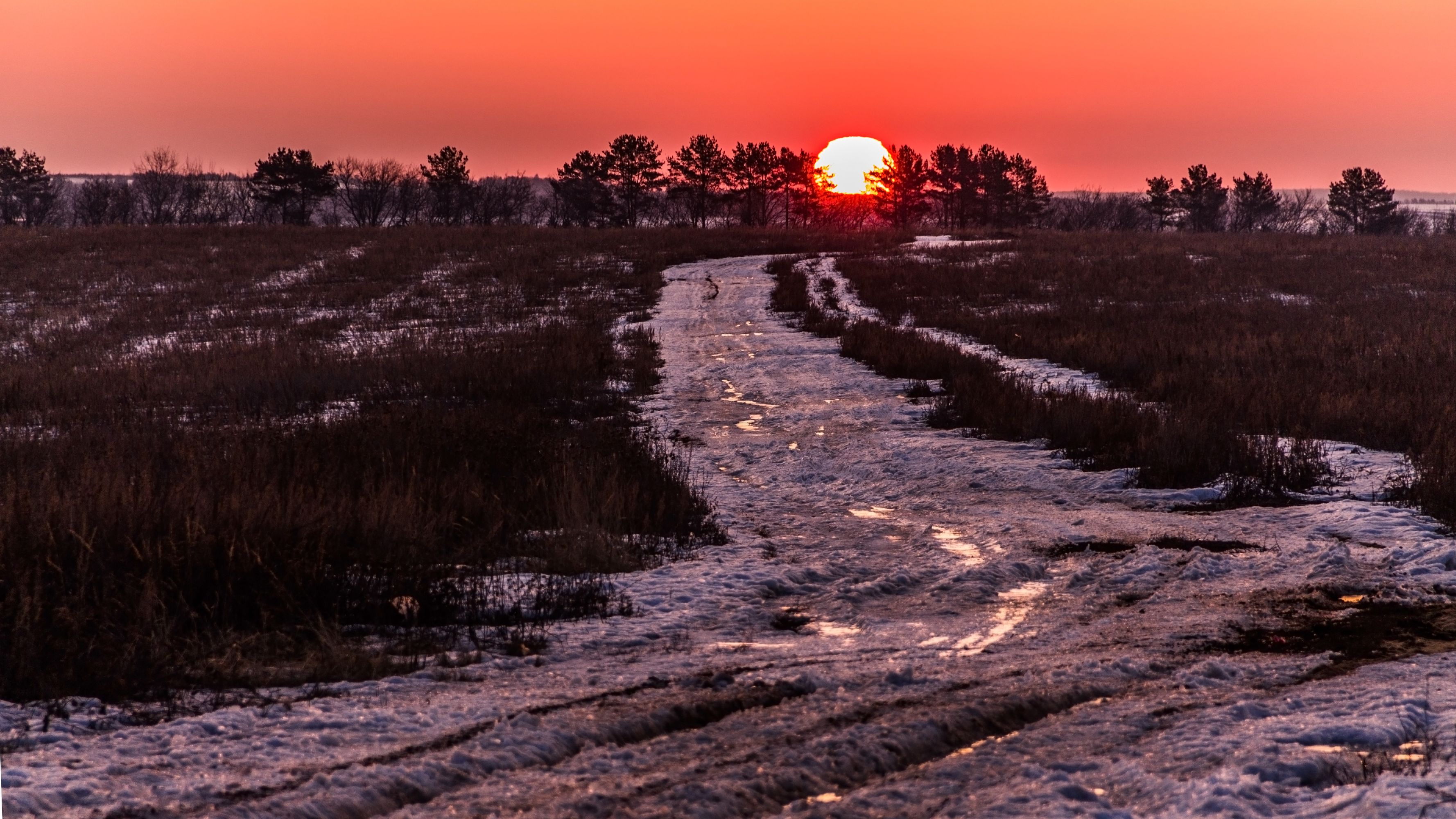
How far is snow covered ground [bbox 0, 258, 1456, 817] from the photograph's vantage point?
305 cm

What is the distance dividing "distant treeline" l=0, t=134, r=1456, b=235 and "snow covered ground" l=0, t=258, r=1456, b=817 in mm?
66310

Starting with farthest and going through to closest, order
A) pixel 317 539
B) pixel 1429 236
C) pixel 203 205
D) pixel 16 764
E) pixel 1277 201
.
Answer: pixel 203 205 < pixel 1277 201 < pixel 1429 236 < pixel 317 539 < pixel 16 764

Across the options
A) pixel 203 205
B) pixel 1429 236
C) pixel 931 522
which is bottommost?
pixel 931 522

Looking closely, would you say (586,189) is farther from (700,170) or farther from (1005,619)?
(1005,619)

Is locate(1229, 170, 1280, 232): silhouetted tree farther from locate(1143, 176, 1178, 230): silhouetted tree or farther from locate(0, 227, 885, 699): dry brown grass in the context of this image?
locate(0, 227, 885, 699): dry brown grass

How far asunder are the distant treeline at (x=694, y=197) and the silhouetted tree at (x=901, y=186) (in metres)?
0.16

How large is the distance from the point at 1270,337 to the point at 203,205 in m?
104

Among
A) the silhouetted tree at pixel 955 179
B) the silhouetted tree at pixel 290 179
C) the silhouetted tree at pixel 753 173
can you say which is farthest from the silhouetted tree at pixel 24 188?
the silhouetted tree at pixel 955 179

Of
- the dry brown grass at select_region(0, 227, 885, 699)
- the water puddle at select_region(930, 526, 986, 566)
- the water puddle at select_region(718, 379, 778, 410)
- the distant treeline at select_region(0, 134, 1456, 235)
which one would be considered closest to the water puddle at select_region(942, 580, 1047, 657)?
the water puddle at select_region(930, 526, 986, 566)

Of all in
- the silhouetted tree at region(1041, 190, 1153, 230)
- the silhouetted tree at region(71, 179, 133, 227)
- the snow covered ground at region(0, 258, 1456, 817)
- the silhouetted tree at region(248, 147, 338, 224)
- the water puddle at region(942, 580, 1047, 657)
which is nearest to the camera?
the snow covered ground at region(0, 258, 1456, 817)

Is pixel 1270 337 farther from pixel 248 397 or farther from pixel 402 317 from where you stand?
pixel 402 317

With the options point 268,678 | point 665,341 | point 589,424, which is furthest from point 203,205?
point 268,678

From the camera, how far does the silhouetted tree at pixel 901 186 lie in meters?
92.9

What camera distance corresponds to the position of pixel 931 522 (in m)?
7.52
